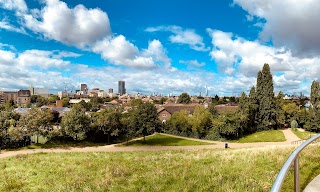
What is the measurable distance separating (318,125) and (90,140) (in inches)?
1959

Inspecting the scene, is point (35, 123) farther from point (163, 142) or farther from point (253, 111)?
point (253, 111)

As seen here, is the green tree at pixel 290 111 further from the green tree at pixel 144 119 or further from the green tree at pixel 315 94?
the green tree at pixel 144 119

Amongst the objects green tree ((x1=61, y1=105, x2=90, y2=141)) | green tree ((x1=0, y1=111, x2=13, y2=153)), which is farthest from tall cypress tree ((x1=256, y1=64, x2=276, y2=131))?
green tree ((x1=0, y1=111, x2=13, y2=153))

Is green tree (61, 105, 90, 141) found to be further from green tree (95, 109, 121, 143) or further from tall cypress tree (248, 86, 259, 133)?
tall cypress tree (248, 86, 259, 133)

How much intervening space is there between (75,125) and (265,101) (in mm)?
46798

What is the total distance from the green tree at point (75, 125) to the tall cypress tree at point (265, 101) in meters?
43.9

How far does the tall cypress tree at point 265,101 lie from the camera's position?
66.9 m

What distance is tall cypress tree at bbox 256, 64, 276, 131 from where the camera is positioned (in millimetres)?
66938

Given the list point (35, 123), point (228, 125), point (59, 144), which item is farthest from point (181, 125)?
point (35, 123)

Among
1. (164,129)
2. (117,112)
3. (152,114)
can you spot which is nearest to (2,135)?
(117,112)

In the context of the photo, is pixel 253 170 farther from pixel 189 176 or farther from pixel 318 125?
pixel 318 125

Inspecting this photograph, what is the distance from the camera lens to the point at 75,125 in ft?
158

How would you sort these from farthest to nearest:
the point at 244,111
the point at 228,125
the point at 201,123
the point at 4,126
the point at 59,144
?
the point at 244,111 < the point at 201,123 < the point at 228,125 < the point at 59,144 < the point at 4,126

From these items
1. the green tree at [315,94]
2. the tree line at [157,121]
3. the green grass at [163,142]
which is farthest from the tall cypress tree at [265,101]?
the green grass at [163,142]
